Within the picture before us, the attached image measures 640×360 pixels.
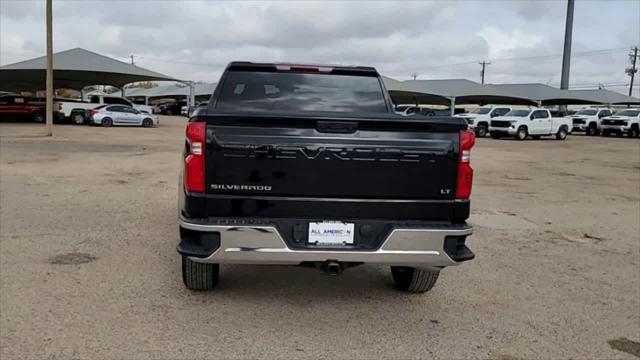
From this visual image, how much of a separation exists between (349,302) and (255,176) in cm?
158

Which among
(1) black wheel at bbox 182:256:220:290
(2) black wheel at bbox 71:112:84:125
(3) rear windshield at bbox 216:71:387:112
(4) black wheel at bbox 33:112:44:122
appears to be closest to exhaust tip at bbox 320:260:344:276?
(1) black wheel at bbox 182:256:220:290

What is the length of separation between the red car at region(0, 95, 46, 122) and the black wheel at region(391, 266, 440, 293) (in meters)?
37.9


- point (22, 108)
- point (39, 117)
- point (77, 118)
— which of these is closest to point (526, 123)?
point (77, 118)

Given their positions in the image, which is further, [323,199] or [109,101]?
[109,101]

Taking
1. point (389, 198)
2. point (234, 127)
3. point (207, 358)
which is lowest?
point (207, 358)

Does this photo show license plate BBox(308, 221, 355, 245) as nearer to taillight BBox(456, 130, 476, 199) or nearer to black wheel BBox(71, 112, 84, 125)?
taillight BBox(456, 130, 476, 199)

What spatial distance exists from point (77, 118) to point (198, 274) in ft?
119

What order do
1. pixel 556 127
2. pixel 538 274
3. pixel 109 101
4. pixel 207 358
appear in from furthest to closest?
pixel 109 101 → pixel 556 127 → pixel 538 274 → pixel 207 358

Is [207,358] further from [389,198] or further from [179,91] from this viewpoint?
[179,91]

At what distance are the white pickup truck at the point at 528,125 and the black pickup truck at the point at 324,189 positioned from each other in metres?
31.7

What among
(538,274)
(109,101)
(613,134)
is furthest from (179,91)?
(538,274)

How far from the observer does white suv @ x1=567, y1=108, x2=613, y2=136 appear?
146 ft

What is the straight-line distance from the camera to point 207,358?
3.72 meters

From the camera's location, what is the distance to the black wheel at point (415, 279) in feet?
16.3
